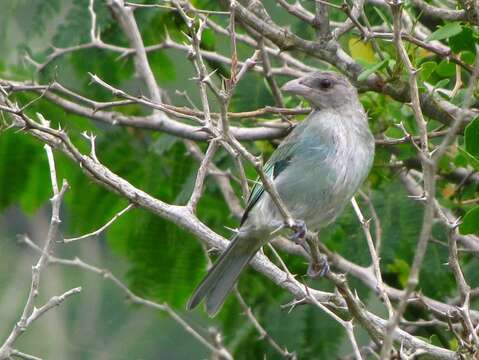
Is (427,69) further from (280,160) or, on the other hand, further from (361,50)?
(361,50)

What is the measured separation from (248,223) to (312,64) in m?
2.03

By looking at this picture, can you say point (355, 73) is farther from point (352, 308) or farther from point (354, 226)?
point (352, 308)

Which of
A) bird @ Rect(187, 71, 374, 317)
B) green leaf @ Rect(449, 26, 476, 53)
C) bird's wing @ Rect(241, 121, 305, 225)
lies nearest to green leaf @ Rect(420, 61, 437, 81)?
A: green leaf @ Rect(449, 26, 476, 53)

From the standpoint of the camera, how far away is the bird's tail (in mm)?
4926

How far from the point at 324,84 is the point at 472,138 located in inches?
49.3

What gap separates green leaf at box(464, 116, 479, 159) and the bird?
690mm

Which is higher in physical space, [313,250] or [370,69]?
[370,69]

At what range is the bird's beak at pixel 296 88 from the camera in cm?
512

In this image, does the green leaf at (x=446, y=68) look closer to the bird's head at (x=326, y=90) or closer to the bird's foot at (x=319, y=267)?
the bird's head at (x=326, y=90)

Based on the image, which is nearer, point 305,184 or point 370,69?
point 370,69

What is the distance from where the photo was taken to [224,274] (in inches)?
196

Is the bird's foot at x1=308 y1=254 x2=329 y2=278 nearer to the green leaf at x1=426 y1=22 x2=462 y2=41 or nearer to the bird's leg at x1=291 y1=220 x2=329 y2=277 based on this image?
the bird's leg at x1=291 y1=220 x2=329 y2=277

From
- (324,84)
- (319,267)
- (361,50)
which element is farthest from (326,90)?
(319,267)

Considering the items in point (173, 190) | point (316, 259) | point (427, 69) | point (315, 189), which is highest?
point (427, 69)
